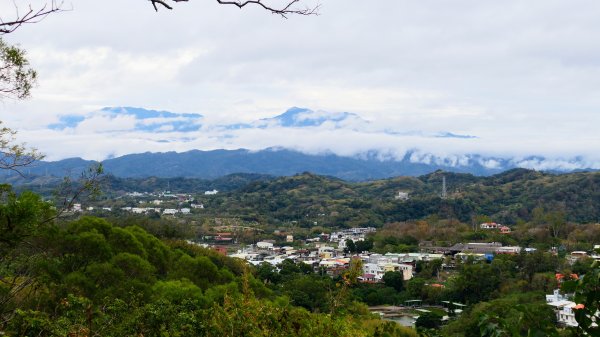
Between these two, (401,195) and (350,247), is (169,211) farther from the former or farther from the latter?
(401,195)

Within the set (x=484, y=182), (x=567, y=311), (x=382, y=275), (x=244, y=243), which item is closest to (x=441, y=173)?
(x=484, y=182)

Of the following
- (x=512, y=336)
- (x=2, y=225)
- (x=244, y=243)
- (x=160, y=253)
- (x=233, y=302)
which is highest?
(x=2, y=225)

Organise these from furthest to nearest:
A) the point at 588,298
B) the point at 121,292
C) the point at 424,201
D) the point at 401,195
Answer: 1. the point at 401,195
2. the point at 424,201
3. the point at 121,292
4. the point at 588,298

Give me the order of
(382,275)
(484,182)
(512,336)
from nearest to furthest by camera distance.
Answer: (512,336), (382,275), (484,182)

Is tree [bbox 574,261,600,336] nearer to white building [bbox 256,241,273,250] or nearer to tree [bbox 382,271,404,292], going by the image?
tree [bbox 382,271,404,292]

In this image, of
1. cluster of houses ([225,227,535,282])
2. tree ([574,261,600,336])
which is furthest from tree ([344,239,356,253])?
tree ([574,261,600,336])

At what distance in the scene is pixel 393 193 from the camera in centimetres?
8519

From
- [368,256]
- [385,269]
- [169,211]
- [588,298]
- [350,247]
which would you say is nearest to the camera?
[588,298]

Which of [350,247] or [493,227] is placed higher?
[493,227]

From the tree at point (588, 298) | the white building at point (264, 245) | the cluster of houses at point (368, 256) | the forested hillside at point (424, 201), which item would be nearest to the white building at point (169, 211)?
the forested hillside at point (424, 201)

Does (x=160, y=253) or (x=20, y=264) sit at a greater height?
(x=20, y=264)

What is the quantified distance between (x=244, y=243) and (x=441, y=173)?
54959 mm

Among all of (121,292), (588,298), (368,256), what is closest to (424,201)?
(368,256)

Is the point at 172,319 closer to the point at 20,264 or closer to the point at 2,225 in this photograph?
the point at 20,264
